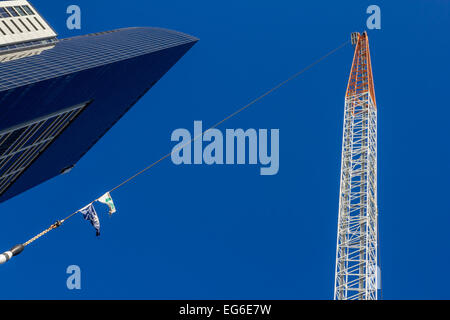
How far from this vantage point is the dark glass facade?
98.6 m

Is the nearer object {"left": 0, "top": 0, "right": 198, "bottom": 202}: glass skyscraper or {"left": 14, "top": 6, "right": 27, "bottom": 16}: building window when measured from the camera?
{"left": 0, "top": 0, "right": 198, "bottom": 202}: glass skyscraper

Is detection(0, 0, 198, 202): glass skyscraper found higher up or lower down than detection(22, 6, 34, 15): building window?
lower down

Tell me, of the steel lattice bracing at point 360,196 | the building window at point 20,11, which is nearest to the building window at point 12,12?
the building window at point 20,11

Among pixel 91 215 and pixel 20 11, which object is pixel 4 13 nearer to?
pixel 20 11

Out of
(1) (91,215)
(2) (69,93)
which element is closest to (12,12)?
(2) (69,93)

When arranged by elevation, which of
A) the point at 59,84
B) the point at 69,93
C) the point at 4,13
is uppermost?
the point at 4,13

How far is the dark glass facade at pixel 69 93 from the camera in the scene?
98.6m

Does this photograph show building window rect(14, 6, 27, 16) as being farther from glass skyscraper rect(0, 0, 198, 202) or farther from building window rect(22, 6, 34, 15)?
building window rect(22, 6, 34, 15)

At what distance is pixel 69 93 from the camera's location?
112 m

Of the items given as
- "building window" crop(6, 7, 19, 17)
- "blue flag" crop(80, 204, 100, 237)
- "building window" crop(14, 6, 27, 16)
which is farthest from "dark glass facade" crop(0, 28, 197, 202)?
"blue flag" crop(80, 204, 100, 237)

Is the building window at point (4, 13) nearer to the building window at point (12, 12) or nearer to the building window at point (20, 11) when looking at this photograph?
the building window at point (12, 12)
